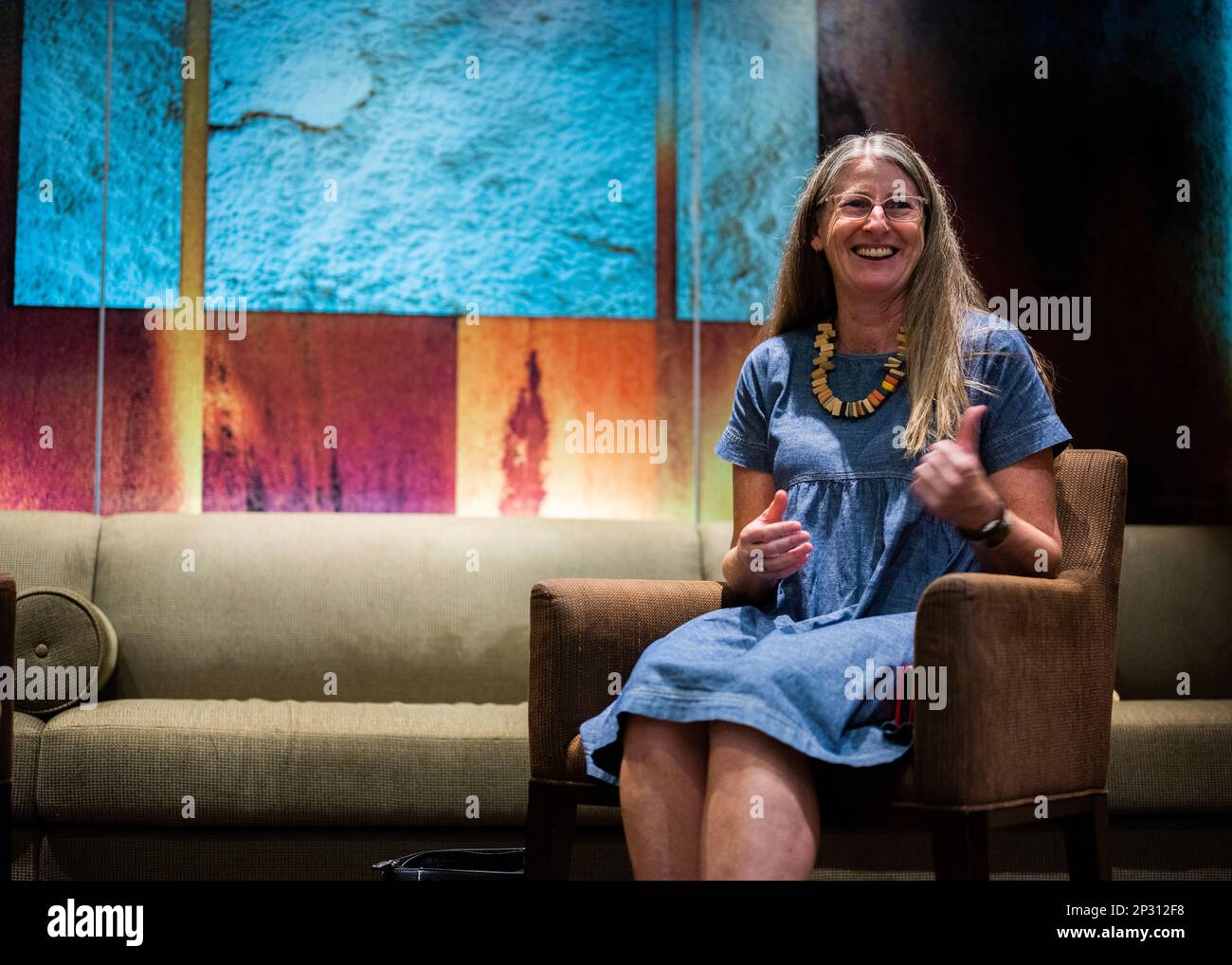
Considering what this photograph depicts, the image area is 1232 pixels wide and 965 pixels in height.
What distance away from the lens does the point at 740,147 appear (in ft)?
12.5

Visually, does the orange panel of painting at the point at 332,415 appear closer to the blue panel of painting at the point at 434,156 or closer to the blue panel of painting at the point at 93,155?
the blue panel of painting at the point at 434,156

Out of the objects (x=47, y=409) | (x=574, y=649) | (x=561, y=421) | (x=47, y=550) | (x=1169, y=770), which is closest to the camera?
(x=574, y=649)

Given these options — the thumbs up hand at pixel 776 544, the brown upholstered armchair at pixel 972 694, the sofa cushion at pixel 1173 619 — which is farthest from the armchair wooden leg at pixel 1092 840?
the sofa cushion at pixel 1173 619

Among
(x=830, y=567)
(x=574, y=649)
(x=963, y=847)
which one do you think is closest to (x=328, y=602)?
(x=574, y=649)

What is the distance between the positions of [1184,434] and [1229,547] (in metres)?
0.44

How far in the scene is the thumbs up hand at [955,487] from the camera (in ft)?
6.08

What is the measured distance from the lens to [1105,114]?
385 cm

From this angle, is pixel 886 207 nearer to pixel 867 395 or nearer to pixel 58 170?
pixel 867 395

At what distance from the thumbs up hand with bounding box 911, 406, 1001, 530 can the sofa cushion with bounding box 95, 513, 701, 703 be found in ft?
4.91

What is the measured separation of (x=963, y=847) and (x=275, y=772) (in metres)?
1.43

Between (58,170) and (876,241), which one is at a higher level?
(58,170)

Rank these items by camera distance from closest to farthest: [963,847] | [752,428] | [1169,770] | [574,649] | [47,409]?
[963,847], [574,649], [752,428], [1169,770], [47,409]
